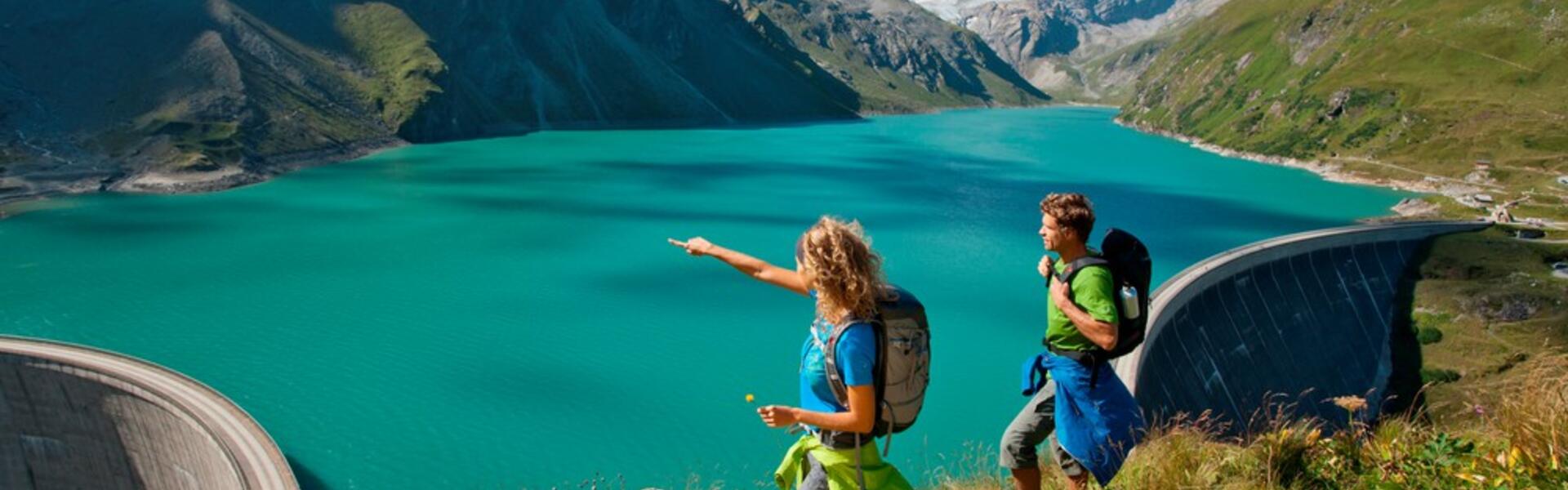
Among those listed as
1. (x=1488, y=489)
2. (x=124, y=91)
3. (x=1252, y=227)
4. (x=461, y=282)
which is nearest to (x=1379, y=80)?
(x=1252, y=227)

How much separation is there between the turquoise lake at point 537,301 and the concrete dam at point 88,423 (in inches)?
124

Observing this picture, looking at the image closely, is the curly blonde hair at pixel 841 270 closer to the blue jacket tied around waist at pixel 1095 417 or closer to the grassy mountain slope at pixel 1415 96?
the blue jacket tied around waist at pixel 1095 417

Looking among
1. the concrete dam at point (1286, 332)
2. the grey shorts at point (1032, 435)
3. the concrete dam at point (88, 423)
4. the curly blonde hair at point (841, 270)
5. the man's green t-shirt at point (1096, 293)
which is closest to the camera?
the curly blonde hair at point (841, 270)

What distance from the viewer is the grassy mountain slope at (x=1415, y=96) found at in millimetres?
91625

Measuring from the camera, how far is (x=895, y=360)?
17.3ft

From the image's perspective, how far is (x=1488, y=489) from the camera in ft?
19.6

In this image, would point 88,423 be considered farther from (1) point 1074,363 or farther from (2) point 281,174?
(2) point 281,174

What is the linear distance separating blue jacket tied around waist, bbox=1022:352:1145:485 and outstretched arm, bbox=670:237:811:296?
2524mm

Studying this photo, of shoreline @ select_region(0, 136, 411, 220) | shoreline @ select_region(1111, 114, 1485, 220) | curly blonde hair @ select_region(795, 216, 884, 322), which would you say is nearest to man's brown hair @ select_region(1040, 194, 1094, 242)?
curly blonde hair @ select_region(795, 216, 884, 322)

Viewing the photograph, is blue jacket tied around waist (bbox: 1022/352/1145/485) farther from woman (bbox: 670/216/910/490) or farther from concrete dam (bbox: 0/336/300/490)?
concrete dam (bbox: 0/336/300/490)

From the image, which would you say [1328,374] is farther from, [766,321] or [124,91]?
[124,91]

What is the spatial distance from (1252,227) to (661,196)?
4793cm

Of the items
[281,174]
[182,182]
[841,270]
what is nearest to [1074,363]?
[841,270]

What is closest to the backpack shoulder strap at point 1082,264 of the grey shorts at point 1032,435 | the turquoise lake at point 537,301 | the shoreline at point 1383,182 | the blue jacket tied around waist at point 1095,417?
the blue jacket tied around waist at point 1095,417
